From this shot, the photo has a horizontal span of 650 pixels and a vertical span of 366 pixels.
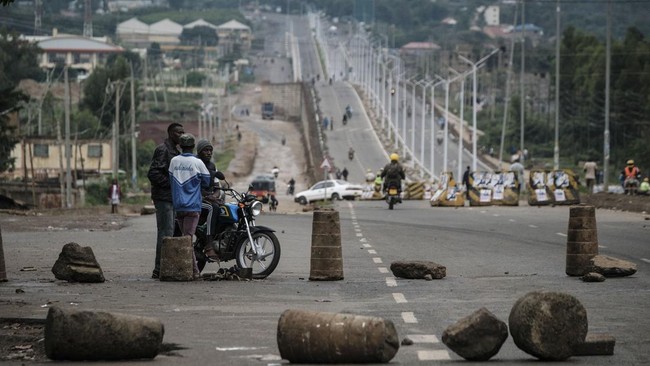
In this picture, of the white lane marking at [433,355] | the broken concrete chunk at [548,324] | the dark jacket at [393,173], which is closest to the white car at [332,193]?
the dark jacket at [393,173]

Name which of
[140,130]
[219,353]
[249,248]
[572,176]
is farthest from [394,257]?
[140,130]

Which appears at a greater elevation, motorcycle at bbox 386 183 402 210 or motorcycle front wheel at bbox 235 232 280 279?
motorcycle front wheel at bbox 235 232 280 279

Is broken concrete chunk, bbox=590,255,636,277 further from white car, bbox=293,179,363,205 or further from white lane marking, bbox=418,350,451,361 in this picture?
white car, bbox=293,179,363,205

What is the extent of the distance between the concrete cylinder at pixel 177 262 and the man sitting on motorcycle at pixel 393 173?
29.8 metres

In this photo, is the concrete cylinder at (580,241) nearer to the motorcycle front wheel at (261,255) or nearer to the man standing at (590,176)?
the motorcycle front wheel at (261,255)

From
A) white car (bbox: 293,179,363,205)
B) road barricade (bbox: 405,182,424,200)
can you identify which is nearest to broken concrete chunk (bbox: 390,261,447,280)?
road barricade (bbox: 405,182,424,200)

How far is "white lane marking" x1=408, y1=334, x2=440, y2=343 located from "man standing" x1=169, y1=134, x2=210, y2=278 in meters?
6.79

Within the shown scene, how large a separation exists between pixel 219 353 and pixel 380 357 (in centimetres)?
148

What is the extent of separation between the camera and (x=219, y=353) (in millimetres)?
12453

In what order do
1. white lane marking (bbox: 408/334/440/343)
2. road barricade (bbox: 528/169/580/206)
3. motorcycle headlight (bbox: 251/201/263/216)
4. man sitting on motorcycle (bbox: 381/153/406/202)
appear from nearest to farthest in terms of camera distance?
white lane marking (bbox: 408/334/440/343) < motorcycle headlight (bbox: 251/201/263/216) < man sitting on motorcycle (bbox: 381/153/406/202) < road barricade (bbox: 528/169/580/206)

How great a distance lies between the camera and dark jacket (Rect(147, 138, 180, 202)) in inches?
799

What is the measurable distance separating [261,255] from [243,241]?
29 centimetres

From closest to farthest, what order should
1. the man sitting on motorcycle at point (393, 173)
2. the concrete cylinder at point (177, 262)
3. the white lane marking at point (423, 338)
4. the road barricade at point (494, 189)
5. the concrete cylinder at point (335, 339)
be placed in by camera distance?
the concrete cylinder at point (335, 339)
the white lane marking at point (423, 338)
the concrete cylinder at point (177, 262)
the man sitting on motorcycle at point (393, 173)
the road barricade at point (494, 189)

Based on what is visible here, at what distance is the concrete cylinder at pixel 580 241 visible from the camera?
20047 mm
